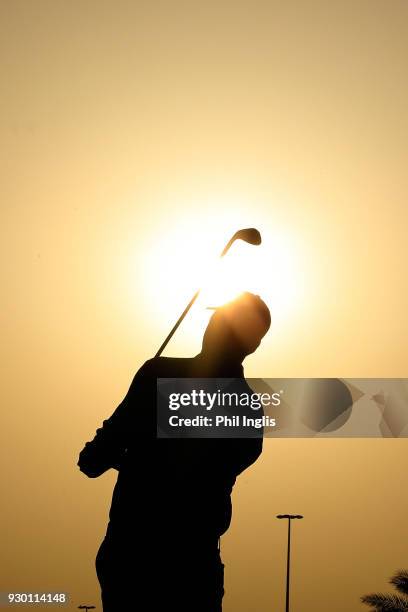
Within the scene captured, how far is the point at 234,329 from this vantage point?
4320 mm

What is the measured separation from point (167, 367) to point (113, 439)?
359 mm

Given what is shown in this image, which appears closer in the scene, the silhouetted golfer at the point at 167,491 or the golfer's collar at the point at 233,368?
the silhouetted golfer at the point at 167,491

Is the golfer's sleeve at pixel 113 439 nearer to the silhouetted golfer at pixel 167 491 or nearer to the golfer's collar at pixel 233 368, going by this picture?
the silhouetted golfer at pixel 167 491

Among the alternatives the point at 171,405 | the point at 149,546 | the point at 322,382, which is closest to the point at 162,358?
the point at 171,405

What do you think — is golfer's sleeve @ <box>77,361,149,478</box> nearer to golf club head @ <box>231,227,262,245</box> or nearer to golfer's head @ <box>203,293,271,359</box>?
golfer's head @ <box>203,293,271,359</box>

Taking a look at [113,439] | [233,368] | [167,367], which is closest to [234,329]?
[233,368]

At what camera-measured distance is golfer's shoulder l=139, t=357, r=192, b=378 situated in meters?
4.24

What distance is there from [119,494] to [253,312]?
907 millimetres

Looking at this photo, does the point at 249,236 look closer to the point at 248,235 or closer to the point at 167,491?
the point at 248,235

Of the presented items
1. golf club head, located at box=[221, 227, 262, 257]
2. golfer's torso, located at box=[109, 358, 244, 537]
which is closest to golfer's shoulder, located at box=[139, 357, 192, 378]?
golfer's torso, located at box=[109, 358, 244, 537]

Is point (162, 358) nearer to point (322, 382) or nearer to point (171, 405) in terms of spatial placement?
point (171, 405)

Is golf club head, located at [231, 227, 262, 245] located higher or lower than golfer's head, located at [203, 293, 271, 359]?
higher

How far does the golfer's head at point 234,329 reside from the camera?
4.30 metres

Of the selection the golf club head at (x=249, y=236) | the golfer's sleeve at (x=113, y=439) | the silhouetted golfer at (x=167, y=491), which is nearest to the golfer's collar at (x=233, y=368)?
the silhouetted golfer at (x=167, y=491)
